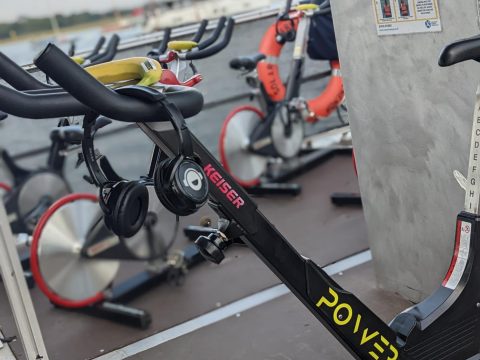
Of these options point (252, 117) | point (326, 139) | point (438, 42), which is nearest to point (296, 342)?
point (438, 42)

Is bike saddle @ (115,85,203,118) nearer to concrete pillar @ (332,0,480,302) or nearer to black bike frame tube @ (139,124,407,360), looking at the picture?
black bike frame tube @ (139,124,407,360)

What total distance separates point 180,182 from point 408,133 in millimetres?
1362

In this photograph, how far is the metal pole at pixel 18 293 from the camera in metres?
2.11

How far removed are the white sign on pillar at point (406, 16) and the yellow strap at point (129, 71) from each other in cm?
111

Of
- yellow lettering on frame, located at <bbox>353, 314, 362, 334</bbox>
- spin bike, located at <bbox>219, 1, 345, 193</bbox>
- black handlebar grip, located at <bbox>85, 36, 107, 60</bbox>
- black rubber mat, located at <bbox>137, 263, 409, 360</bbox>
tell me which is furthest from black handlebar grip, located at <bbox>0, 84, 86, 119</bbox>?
spin bike, located at <bbox>219, 1, 345, 193</bbox>

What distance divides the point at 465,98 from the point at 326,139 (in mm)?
3230

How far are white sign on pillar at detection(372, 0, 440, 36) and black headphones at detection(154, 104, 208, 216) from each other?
1.19 metres

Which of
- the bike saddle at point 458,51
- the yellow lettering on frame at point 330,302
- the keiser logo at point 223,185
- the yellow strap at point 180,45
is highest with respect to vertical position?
the yellow strap at point 180,45

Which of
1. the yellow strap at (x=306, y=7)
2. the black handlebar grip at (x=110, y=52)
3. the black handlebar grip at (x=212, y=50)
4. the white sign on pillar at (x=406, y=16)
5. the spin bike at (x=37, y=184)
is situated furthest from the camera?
the yellow strap at (x=306, y=7)

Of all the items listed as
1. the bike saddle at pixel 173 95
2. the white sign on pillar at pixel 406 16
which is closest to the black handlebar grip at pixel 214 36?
the white sign on pillar at pixel 406 16

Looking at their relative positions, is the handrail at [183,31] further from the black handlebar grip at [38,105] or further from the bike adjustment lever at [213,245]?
the black handlebar grip at [38,105]

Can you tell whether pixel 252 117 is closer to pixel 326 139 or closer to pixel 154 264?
pixel 326 139

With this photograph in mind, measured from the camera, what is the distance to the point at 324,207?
447cm

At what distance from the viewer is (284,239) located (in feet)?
6.45
